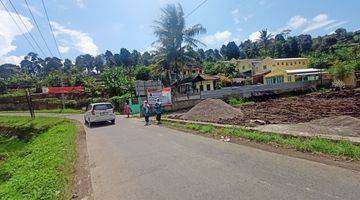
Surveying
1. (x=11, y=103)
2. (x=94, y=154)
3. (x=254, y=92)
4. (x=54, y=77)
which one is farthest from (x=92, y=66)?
(x=94, y=154)

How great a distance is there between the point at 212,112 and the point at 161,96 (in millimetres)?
10699

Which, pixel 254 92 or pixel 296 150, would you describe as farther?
pixel 254 92

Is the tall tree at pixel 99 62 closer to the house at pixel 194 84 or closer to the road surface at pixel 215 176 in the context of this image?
the house at pixel 194 84

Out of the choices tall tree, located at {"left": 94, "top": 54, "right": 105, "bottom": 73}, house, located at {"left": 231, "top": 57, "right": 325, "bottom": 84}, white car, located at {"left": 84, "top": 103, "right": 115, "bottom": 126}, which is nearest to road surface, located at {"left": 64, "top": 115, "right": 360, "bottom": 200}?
white car, located at {"left": 84, "top": 103, "right": 115, "bottom": 126}

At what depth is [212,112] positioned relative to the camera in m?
23.2

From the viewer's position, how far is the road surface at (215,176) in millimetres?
6535

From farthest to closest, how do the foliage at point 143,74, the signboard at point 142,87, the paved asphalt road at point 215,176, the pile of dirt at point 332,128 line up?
the foliage at point 143,74 → the signboard at point 142,87 → the pile of dirt at point 332,128 → the paved asphalt road at point 215,176

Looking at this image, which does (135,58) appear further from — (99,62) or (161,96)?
(161,96)

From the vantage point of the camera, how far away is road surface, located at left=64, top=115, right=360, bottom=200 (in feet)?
21.4

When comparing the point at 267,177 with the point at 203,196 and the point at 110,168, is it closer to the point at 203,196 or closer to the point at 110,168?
the point at 203,196

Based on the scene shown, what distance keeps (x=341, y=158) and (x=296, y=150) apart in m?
1.67

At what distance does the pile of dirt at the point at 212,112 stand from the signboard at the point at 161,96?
8.00 m

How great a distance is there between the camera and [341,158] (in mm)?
8758

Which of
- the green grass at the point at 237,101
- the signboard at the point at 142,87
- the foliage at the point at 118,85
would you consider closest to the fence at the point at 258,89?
the green grass at the point at 237,101
